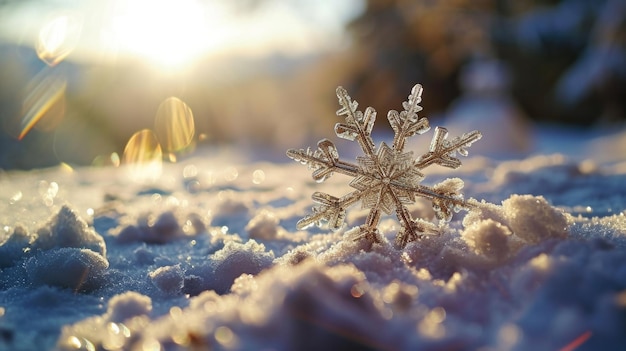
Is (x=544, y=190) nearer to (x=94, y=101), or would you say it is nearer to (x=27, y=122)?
(x=27, y=122)

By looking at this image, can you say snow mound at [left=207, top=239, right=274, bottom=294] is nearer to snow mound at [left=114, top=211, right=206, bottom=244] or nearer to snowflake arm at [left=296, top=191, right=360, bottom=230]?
snowflake arm at [left=296, top=191, right=360, bottom=230]

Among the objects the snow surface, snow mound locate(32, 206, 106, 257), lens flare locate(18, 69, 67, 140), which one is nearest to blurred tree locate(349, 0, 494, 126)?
lens flare locate(18, 69, 67, 140)

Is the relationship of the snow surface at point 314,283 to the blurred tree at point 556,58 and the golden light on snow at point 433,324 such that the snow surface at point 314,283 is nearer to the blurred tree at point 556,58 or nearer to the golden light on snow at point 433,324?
the golden light on snow at point 433,324

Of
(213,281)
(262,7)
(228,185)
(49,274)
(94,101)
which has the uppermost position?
(262,7)

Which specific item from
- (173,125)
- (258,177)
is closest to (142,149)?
(173,125)

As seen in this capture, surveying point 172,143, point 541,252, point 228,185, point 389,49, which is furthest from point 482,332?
point 389,49

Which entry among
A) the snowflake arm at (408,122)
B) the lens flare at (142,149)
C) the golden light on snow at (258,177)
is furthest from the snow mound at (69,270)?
the lens flare at (142,149)
